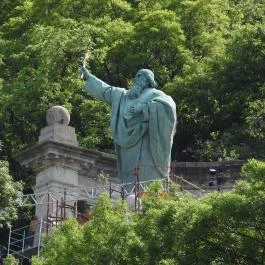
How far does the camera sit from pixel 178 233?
23.4 metres

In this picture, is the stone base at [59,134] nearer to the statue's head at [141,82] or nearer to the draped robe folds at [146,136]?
the draped robe folds at [146,136]

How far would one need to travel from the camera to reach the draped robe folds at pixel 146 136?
3189 centimetres

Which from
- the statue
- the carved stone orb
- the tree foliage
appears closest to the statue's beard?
the statue

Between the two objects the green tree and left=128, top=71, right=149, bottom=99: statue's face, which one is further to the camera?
left=128, top=71, right=149, bottom=99: statue's face

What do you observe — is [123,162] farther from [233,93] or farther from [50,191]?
[233,93]

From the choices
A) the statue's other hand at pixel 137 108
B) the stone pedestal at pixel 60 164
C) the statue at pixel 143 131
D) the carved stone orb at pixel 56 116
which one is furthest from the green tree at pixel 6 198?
the carved stone orb at pixel 56 116

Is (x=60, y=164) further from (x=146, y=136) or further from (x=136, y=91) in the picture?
(x=136, y=91)

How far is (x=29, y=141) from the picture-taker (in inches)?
1564

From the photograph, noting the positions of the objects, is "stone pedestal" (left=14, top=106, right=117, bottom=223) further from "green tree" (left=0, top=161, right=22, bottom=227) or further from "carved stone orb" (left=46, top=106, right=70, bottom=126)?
"green tree" (left=0, top=161, right=22, bottom=227)

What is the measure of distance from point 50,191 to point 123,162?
7.38 feet

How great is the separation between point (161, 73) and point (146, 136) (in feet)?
33.3

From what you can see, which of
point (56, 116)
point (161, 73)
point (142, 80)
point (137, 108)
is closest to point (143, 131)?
point (137, 108)

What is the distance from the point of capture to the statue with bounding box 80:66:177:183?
31906mm

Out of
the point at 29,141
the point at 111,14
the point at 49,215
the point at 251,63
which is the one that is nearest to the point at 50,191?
the point at 49,215
